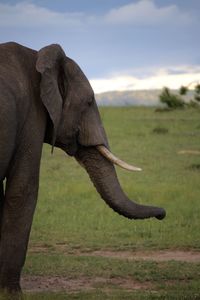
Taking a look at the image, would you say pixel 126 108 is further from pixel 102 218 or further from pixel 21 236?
pixel 21 236

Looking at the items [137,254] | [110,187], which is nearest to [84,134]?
[110,187]

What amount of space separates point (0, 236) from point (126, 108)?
1172 inches

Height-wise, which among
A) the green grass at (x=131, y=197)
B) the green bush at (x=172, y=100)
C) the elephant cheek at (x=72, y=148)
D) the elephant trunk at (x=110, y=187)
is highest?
the elephant cheek at (x=72, y=148)

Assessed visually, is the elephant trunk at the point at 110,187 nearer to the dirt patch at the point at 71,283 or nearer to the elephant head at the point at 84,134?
the elephant head at the point at 84,134

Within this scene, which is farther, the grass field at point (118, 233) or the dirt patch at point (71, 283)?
the grass field at point (118, 233)

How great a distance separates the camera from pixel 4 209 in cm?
635

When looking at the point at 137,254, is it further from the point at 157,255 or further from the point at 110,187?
the point at 110,187

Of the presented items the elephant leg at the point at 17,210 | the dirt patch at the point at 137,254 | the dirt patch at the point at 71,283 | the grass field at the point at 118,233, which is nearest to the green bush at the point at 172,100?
the grass field at the point at 118,233

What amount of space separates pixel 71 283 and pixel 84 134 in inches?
62.9

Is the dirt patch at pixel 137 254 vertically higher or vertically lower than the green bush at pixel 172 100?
higher

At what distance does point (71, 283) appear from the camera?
7.63 metres

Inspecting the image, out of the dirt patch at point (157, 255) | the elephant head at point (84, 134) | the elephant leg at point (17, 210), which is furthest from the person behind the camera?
the dirt patch at point (157, 255)

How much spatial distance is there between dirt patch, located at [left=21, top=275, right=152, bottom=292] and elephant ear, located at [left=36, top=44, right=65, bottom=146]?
158 cm

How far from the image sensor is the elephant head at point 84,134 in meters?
6.61
